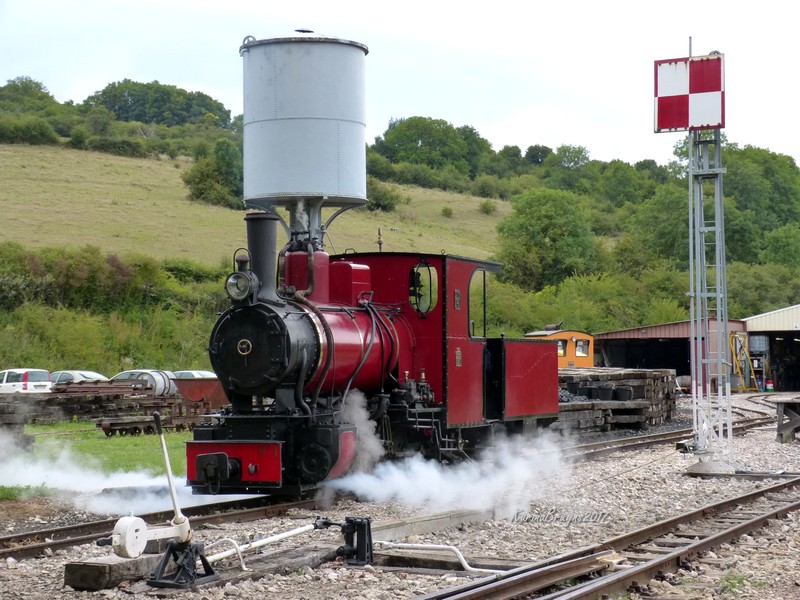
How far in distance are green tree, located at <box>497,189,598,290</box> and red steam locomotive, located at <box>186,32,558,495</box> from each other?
51.5 metres

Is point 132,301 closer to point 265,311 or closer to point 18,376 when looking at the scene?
point 18,376

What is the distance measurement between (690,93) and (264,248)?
23.9ft

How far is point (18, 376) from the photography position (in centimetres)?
2919

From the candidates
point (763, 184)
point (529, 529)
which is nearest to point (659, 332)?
point (529, 529)

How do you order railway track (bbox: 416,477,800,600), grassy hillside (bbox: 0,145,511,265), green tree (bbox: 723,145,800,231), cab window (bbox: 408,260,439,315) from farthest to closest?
green tree (bbox: 723,145,800,231) → grassy hillside (bbox: 0,145,511,265) → cab window (bbox: 408,260,439,315) → railway track (bbox: 416,477,800,600)

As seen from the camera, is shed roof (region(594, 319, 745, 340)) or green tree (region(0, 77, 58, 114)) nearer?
shed roof (region(594, 319, 745, 340))

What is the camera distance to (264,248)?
10.9m

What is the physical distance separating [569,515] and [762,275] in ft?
213

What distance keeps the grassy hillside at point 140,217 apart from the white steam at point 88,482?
83.7ft

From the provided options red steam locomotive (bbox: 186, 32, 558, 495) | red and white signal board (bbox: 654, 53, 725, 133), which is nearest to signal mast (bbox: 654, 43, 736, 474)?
red and white signal board (bbox: 654, 53, 725, 133)

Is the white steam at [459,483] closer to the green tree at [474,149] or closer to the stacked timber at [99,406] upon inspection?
the stacked timber at [99,406]

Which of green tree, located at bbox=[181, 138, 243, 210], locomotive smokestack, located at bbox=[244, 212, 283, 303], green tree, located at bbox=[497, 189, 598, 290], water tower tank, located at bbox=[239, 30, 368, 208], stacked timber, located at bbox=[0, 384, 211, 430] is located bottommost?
stacked timber, located at bbox=[0, 384, 211, 430]

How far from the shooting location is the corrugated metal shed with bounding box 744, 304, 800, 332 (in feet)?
152

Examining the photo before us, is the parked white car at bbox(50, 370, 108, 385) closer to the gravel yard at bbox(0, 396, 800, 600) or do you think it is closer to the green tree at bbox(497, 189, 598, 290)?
the gravel yard at bbox(0, 396, 800, 600)
